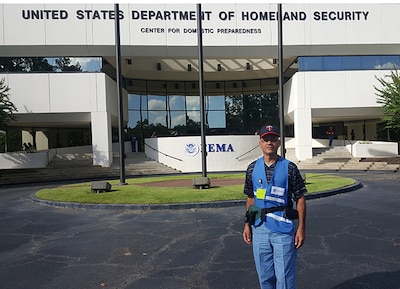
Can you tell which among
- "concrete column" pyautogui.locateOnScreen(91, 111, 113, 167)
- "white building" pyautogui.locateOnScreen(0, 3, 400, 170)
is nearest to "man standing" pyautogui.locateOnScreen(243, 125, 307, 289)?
"white building" pyautogui.locateOnScreen(0, 3, 400, 170)

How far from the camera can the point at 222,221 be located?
282 inches

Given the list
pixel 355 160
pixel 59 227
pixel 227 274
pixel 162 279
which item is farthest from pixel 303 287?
pixel 355 160

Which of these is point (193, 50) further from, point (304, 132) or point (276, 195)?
point (276, 195)

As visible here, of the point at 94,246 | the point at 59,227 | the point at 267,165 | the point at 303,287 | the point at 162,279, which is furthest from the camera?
the point at 59,227

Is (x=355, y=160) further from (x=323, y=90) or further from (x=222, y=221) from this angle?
(x=222, y=221)

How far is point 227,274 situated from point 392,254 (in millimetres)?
2605

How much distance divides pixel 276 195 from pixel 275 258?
0.53 metres

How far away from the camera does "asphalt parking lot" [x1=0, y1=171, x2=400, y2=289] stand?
3.97 meters

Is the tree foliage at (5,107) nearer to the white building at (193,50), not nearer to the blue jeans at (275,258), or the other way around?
the white building at (193,50)

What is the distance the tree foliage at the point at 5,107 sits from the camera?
18.5m

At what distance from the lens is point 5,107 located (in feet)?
61.9

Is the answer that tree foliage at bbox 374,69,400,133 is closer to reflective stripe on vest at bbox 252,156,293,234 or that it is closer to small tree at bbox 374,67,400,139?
small tree at bbox 374,67,400,139

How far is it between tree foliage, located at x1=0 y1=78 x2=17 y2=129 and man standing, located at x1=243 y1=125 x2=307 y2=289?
781 inches

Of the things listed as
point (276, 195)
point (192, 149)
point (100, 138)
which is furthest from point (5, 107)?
point (276, 195)
